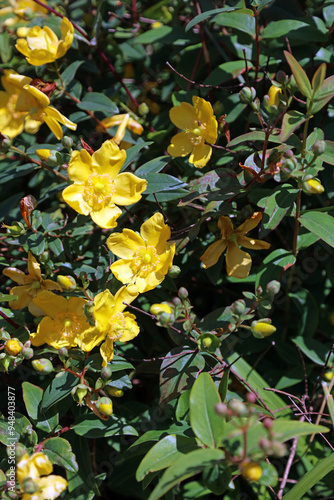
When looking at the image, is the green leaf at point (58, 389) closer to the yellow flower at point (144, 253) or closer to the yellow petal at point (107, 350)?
the yellow petal at point (107, 350)

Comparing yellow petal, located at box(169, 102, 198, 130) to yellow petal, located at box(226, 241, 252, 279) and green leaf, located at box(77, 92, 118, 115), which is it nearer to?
green leaf, located at box(77, 92, 118, 115)

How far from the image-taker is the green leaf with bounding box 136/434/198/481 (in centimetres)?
91

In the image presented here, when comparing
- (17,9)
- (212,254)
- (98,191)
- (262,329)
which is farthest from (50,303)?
(17,9)

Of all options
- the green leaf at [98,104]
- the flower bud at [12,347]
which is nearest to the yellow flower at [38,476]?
the flower bud at [12,347]

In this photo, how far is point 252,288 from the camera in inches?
57.3

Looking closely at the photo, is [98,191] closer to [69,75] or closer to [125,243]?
[125,243]

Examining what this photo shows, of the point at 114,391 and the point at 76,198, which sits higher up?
the point at 76,198

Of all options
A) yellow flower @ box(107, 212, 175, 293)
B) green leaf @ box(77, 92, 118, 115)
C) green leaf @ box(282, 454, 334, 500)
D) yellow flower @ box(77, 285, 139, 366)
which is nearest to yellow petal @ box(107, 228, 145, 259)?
yellow flower @ box(107, 212, 175, 293)

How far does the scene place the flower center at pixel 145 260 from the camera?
45.6 inches

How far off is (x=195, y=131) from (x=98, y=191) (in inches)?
11.5

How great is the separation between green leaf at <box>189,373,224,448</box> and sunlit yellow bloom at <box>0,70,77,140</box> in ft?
2.27

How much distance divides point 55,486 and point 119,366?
11.6 inches

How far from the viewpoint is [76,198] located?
117cm

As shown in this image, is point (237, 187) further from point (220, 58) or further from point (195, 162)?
point (220, 58)
